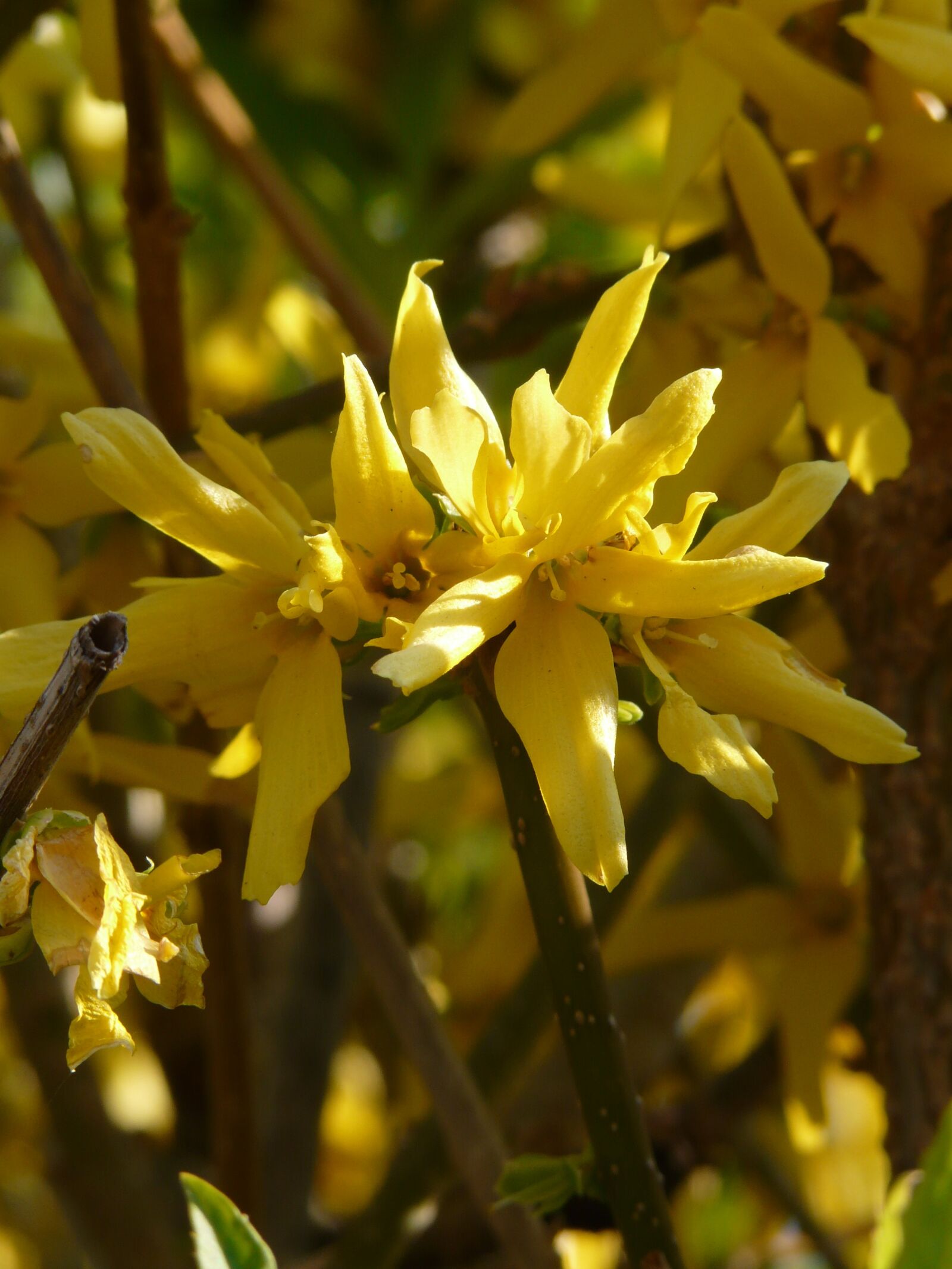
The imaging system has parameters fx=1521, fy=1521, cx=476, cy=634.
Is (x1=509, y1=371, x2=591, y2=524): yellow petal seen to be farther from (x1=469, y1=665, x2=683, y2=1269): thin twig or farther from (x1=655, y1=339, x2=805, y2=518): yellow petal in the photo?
Result: (x1=655, y1=339, x2=805, y2=518): yellow petal

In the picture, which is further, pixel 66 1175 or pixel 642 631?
pixel 66 1175

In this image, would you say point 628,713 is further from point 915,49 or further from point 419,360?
point 915,49

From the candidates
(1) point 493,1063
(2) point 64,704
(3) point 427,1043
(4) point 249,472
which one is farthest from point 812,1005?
(2) point 64,704

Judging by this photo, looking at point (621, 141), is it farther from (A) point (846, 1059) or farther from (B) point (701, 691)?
(B) point (701, 691)

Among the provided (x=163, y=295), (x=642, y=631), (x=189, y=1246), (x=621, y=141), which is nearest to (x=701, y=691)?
(x=642, y=631)

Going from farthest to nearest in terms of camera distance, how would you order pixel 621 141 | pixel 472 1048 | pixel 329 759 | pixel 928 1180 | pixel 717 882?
pixel 621 141 < pixel 717 882 < pixel 472 1048 < pixel 329 759 < pixel 928 1180

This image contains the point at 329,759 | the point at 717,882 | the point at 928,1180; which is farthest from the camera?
the point at 717,882
